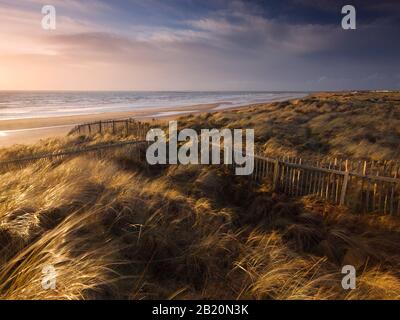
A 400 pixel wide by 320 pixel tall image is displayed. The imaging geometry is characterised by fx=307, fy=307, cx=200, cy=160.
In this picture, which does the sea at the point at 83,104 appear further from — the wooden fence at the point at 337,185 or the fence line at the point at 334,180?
the wooden fence at the point at 337,185

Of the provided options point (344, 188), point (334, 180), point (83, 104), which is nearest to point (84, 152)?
point (334, 180)

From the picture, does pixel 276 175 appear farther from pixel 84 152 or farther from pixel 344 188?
pixel 84 152

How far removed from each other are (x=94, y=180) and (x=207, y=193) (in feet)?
8.73

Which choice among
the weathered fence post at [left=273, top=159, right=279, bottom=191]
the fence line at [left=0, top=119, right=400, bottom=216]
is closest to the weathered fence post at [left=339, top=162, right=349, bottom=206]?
the fence line at [left=0, top=119, right=400, bottom=216]

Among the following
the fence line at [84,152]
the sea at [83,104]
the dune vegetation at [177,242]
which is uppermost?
the sea at [83,104]

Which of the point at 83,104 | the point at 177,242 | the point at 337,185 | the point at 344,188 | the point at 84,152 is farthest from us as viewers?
the point at 83,104

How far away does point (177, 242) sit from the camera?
4512mm

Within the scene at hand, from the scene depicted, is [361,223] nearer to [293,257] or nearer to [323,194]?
[323,194]

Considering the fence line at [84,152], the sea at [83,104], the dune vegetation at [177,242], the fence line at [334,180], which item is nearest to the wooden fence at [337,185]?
the fence line at [334,180]

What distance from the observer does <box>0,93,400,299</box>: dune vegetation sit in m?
3.35

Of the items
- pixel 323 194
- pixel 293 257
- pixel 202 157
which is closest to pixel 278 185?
pixel 323 194

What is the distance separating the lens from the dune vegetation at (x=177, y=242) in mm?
3350

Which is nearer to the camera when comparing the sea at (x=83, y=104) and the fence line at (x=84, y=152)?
the fence line at (x=84, y=152)

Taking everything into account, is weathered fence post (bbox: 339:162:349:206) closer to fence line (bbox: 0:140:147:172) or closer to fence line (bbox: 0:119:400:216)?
fence line (bbox: 0:119:400:216)
